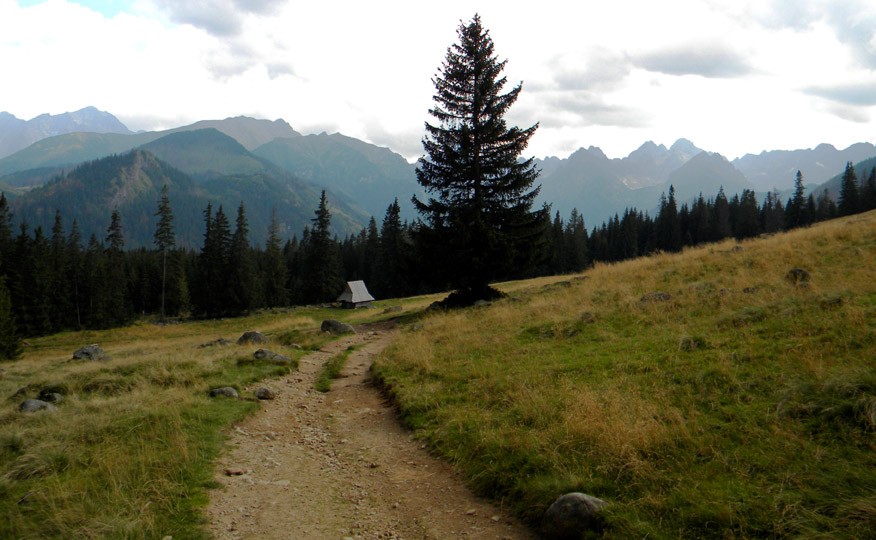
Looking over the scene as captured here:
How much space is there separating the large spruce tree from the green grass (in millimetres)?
10362

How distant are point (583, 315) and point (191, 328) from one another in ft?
183

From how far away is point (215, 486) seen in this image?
7273mm

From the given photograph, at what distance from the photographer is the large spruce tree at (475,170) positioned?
90.8 ft

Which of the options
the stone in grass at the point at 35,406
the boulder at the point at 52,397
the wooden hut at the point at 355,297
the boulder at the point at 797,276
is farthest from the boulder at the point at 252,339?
the wooden hut at the point at 355,297

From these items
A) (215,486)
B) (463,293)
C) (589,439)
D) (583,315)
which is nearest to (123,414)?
(215,486)

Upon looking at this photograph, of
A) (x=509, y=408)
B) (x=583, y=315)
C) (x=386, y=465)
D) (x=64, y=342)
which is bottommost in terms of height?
(x=64, y=342)

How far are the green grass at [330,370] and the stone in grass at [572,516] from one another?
9499 mm

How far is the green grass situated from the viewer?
1444 centimetres

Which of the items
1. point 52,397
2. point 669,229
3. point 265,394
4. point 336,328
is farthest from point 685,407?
point 669,229

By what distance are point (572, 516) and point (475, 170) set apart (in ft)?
77.7

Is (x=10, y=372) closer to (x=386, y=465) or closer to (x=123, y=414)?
(x=123, y=414)

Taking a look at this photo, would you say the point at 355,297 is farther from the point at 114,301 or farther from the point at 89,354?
the point at 114,301

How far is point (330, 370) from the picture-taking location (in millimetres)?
16453

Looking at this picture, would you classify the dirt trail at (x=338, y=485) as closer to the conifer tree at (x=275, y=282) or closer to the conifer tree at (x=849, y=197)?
the conifer tree at (x=275, y=282)
